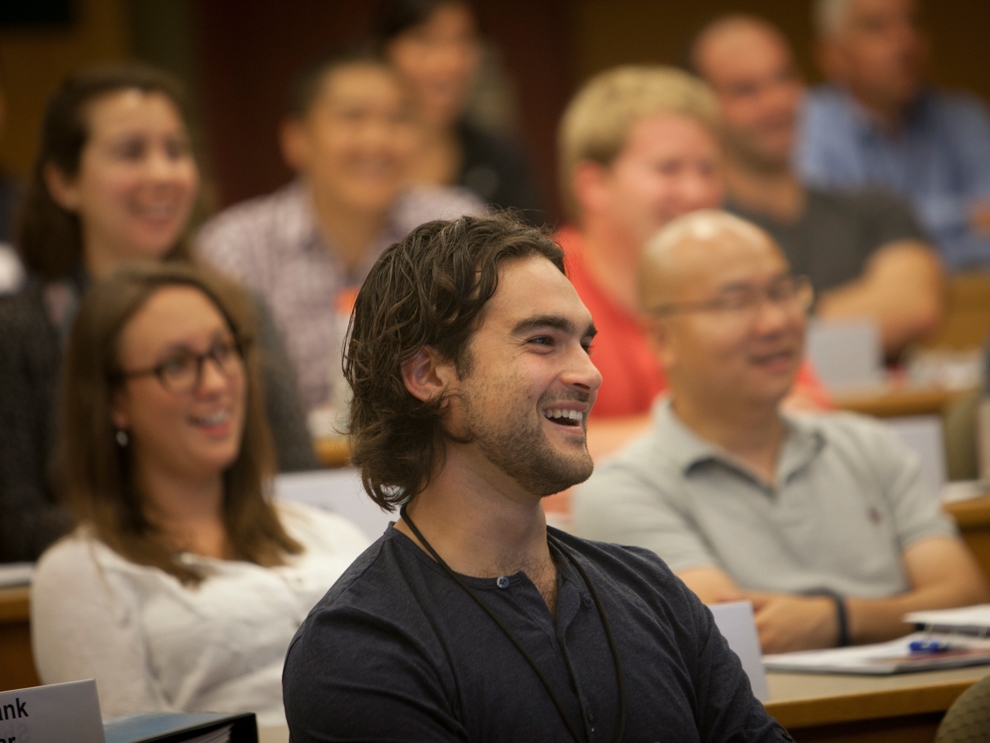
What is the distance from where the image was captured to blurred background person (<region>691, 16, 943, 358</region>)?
4625 millimetres

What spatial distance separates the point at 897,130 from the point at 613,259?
10.4ft

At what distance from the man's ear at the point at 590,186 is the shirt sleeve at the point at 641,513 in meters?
1.33

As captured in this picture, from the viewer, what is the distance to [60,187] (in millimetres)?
3164

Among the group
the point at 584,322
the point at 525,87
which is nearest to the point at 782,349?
the point at 584,322

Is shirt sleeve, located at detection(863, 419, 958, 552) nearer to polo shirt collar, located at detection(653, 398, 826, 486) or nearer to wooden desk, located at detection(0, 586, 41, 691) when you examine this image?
polo shirt collar, located at detection(653, 398, 826, 486)

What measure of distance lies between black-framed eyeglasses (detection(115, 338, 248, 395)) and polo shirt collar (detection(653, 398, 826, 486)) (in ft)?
2.64

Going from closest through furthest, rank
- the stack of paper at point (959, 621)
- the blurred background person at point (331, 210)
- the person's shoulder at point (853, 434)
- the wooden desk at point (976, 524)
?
the stack of paper at point (959, 621)
the person's shoulder at point (853, 434)
the wooden desk at point (976, 524)
the blurred background person at point (331, 210)

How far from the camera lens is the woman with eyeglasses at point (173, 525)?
204 cm

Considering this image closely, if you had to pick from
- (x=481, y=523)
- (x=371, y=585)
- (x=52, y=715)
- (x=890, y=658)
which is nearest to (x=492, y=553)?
(x=481, y=523)

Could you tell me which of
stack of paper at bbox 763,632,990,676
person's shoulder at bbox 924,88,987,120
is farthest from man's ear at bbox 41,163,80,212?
person's shoulder at bbox 924,88,987,120

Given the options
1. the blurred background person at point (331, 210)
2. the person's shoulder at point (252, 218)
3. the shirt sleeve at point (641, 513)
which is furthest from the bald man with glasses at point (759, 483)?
the person's shoulder at point (252, 218)

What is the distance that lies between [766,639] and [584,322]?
2.80 ft

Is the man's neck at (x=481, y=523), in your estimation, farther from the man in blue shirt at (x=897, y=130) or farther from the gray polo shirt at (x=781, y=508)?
the man in blue shirt at (x=897, y=130)

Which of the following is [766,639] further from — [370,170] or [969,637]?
[370,170]
